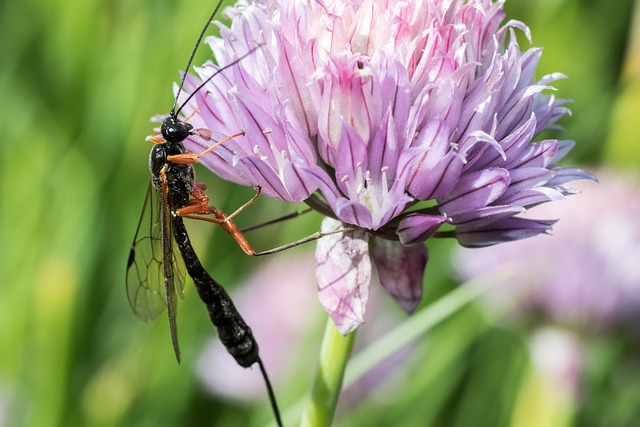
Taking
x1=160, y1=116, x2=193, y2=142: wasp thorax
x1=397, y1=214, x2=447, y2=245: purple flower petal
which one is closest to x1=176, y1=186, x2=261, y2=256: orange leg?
x1=160, y1=116, x2=193, y2=142: wasp thorax

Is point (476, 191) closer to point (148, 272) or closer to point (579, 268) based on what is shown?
point (148, 272)

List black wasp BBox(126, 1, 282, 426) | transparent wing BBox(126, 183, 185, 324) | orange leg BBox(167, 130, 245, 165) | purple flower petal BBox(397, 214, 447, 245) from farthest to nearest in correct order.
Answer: transparent wing BBox(126, 183, 185, 324)
black wasp BBox(126, 1, 282, 426)
orange leg BBox(167, 130, 245, 165)
purple flower petal BBox(397, 214, 447, 245)

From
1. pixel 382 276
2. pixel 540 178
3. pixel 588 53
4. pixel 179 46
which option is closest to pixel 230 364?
pixel 179 46

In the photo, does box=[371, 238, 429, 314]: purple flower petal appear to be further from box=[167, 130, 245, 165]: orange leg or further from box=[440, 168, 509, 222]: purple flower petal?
box=[167, 130, 245, 165]: orange leg

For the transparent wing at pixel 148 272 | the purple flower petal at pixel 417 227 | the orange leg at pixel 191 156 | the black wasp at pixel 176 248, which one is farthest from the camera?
the transparent wing at pixel 148 272

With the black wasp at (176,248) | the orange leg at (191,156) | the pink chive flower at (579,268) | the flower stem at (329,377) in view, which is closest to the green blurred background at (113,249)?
the pink chive flower at (579,268)

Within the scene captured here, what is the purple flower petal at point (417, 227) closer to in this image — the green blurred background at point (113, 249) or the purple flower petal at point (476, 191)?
the purple flower petal at point (476, 191)
